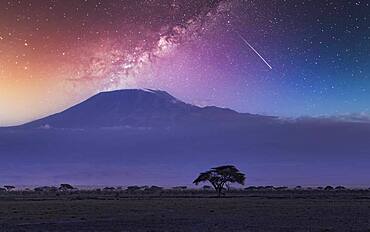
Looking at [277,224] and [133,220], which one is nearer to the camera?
[277,224]

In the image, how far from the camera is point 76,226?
32.1m

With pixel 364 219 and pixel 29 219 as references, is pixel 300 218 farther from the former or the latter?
pixel 29 219

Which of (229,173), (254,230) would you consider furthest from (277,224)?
(229,173)

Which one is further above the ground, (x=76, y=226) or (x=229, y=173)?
(x=229, y=173)

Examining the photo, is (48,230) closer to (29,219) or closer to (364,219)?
(29,219)

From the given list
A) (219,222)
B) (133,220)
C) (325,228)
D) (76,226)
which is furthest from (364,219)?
(76,226)

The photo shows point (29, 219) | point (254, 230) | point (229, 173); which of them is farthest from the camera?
point (229, 173)

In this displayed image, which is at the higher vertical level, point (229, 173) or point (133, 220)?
point (229, 173)

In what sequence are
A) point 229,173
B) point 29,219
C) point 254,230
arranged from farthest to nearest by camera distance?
point 229,173 < point 29,219 < point 254,230

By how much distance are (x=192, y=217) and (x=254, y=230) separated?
9.47 metres

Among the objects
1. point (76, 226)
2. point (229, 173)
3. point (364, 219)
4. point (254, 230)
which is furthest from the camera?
point (229, 173)

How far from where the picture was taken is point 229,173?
9544cm

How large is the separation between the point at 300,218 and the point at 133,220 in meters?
10.5

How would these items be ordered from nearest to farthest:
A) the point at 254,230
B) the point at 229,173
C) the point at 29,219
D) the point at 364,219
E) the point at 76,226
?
the point at 254,230
the point at 76,226
the point at 364,219
the point at 29,219
the point at 229,173
